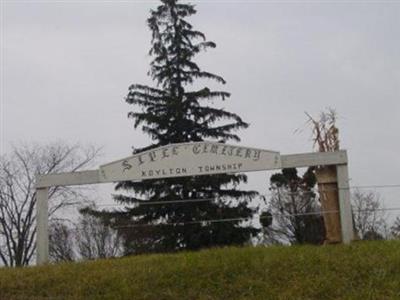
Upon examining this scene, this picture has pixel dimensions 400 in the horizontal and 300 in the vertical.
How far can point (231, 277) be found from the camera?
709 centimetres

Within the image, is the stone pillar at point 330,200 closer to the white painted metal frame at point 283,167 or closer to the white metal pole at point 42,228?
the white painted metal frame at point 283,167

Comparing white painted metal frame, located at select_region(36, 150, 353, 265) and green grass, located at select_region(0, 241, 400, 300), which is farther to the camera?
white painted metal frame, located at select_region(36, 150, 353, 265)

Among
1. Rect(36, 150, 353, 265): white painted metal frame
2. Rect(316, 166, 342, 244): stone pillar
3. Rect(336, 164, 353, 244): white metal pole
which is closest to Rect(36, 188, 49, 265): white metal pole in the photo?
Rect(36, 150, 353, 265): white painted metal frame

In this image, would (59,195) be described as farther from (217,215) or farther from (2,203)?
(217,215)

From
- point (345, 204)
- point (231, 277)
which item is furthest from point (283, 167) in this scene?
point (231, 277)

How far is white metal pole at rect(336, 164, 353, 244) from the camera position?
9023 millimetres

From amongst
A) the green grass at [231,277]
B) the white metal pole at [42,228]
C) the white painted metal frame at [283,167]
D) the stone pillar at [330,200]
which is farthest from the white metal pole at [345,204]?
the white metal pole at [42,228]

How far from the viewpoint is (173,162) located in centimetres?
942

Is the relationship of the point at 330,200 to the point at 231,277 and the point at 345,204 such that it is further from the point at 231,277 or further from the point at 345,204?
the point at 231,277

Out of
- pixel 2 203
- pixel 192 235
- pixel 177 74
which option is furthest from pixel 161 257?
pixel 2 203

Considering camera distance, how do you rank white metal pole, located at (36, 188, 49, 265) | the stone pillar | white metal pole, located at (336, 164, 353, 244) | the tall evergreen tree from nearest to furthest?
white metal pole, located at (336, 164, 353, 244) → the stone pillar → white metal pole, located at (36, 188, 49, 265) → the tall evergreen tree

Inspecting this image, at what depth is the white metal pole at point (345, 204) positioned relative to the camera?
9023 mm

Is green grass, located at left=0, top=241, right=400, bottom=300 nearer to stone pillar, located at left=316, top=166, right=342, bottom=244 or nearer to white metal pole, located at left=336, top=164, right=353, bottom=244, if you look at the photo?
white metal pole, located at left=336, top=164, right=353, bottom=244

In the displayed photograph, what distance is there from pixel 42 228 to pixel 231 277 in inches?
147
